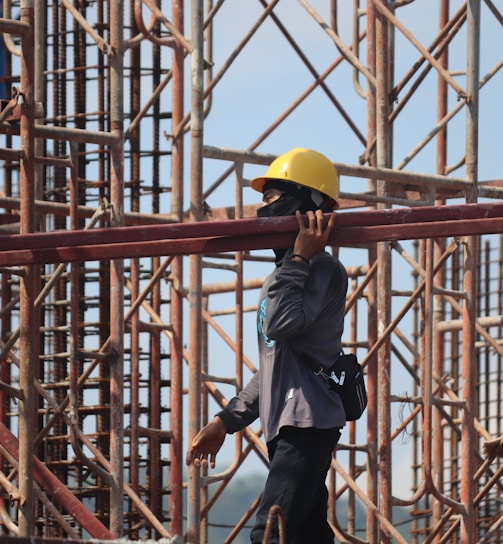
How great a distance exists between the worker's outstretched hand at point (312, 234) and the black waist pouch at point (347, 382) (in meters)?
0.53

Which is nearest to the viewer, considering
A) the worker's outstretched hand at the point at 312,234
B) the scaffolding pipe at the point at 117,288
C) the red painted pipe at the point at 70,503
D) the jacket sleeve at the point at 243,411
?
the worker's outstretched hand at the point at 312,234

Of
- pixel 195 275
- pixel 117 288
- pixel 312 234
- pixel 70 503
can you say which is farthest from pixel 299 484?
pixel 117 288

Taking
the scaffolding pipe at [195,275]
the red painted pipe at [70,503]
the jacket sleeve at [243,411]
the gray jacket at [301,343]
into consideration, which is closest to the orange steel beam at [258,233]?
the gray jacket at [301,343]

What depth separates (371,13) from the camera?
12.6 meters

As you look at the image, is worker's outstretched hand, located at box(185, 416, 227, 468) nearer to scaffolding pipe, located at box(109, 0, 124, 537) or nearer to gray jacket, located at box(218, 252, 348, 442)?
gray jacket, located at box(218, 252, 348, 442)

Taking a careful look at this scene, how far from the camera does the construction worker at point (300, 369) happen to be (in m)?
6.62

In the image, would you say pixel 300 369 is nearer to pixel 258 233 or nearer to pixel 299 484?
pixel 299 484

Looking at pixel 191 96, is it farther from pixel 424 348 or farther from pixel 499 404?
pixel 499 404

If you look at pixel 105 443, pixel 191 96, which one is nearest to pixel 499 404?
pixel 105 443

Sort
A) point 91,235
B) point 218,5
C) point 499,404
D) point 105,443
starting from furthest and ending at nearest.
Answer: point 499,404
point 105,443
point 218,5
point 91,235

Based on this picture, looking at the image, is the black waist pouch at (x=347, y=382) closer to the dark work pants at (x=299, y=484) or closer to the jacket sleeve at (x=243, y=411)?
the dark work pants at (x=299, y=484)

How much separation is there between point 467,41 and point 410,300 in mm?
2055

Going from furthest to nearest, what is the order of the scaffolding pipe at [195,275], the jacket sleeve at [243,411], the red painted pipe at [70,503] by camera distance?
Result: 1. the scaffolding pipe at [195,275]
2. the red painted pipe at [70,503]
3. the jacket sleeve at [243,411]

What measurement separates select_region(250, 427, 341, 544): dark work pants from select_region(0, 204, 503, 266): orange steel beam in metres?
0.86
